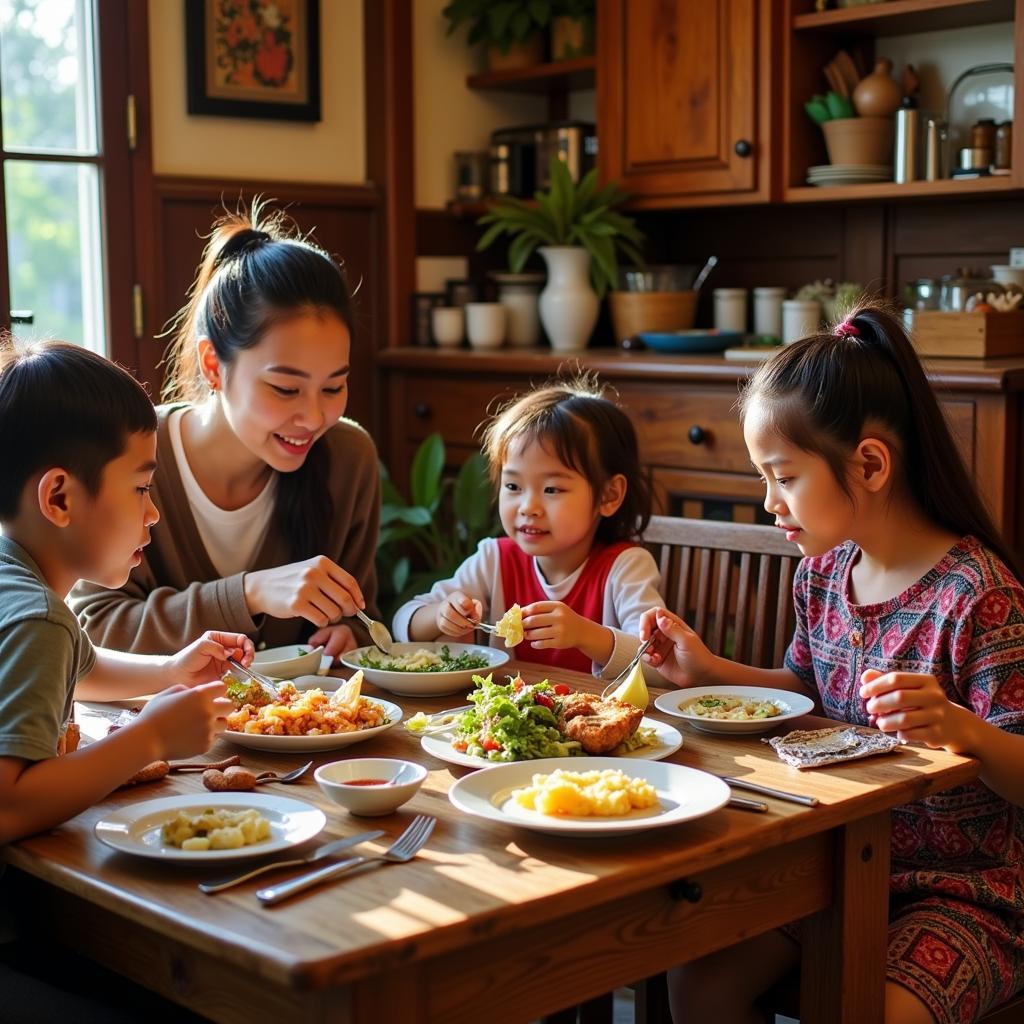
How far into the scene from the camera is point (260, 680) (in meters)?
1.74

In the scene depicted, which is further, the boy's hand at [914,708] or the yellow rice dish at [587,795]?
the boy's hand at [914,708]

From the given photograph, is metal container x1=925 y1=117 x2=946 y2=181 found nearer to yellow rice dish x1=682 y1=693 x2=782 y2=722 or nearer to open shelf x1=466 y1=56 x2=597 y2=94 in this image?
open shelf x1=466 y1=56 x2=597 y2=94

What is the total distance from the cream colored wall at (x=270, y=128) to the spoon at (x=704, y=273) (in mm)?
1015

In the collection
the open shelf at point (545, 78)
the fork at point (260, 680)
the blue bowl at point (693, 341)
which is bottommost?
the fork at point (260, 680)

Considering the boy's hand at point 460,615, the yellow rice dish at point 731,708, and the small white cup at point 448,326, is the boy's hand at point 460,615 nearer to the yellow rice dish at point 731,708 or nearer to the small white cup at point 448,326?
the yellow rice dish at point 731,708

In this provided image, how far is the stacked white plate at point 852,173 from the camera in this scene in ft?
11.7

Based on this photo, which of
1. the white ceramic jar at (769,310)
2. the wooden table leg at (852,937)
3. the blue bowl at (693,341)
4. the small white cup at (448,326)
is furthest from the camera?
the small white cup at (448,326)

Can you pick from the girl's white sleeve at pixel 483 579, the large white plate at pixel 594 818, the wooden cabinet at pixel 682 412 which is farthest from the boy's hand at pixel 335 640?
the wooden cabinet at pixel 682 412

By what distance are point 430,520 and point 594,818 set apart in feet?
7.72

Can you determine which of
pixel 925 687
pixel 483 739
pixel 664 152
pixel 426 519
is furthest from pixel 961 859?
pixel 664 152

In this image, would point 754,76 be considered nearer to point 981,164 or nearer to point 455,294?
point 981,164

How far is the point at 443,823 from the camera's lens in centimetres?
133

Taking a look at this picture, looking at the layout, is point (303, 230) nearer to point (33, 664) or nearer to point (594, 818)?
point (33, 664)

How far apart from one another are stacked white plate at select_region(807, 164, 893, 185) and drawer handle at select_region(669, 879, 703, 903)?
266 centimetres
